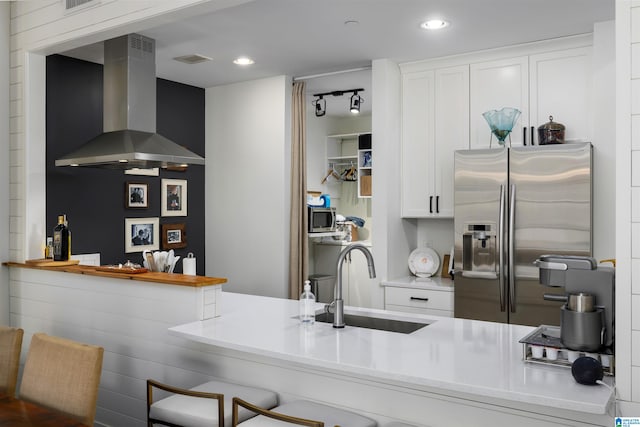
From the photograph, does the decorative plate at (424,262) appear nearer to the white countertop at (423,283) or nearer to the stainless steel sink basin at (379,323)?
the white countertop at (423,283)

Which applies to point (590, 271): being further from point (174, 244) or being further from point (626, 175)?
point (174, 244)

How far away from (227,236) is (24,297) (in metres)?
1.96

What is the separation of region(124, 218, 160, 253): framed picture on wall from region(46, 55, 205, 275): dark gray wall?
45mm

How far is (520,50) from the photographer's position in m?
3.89

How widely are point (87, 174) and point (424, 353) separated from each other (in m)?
3.30

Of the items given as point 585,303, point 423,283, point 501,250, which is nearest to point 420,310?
point 423,283

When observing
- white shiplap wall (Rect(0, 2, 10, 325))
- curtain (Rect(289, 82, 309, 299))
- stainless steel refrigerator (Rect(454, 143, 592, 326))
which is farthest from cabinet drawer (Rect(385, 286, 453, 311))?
white shiplap wall (Rect(0, 2, 10, 325))

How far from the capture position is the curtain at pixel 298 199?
4801mm

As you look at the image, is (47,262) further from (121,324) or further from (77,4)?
(77,4)

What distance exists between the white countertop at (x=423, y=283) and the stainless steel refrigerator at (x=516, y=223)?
191mm

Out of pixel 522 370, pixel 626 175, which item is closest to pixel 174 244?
pixel 522 370

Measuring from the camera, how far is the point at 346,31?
3609 millimetres

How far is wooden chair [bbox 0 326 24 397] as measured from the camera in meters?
2.22

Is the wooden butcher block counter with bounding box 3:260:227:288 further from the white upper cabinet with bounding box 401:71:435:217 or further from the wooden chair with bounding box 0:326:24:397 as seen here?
the white upper cabinet with bounding box 401:71:435:217
